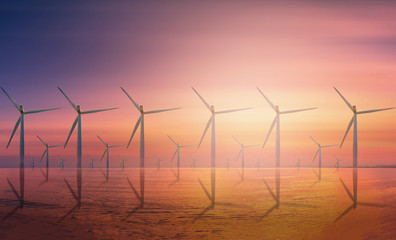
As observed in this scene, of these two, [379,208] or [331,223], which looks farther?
[379,208]

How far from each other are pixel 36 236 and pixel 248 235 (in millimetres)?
9343

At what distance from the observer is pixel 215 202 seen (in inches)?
1253

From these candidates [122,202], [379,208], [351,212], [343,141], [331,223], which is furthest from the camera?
[343,141]

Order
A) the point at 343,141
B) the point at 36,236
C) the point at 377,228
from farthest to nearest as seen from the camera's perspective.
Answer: the point at 343,141
the point at 377,228
the point at 36,236

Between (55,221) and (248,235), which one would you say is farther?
(55,221)

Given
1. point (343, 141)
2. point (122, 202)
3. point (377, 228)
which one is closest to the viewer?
point (377, 228)

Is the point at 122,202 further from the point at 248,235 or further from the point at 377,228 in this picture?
the point at 377,228

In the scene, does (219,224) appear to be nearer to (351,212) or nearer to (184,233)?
(184,233)

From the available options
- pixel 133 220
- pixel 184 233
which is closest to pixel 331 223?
pixel 184 233

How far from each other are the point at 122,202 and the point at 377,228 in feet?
59.3

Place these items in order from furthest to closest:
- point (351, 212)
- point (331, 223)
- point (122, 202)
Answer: point (122, 202)
point (351, 212)
point (331, 223)

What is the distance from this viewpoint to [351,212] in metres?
26.5

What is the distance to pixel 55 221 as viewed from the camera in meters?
22.2

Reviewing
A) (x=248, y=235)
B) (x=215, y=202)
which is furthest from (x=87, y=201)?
(x=248, y=235)
